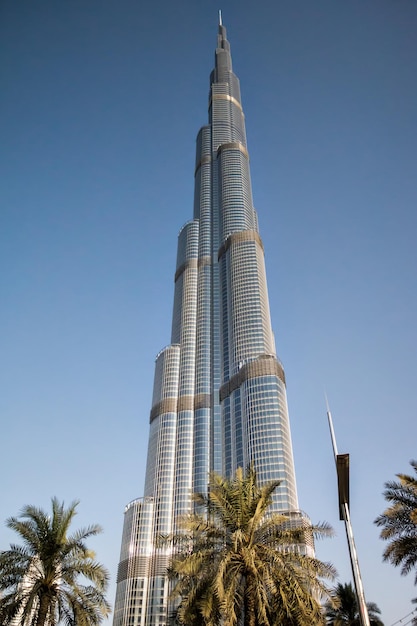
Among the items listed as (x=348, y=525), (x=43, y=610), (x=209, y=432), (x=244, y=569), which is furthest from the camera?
(x=209, y=432)

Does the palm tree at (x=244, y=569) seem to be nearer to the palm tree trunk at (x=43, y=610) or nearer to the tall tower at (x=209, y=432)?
the palm tree trunk at (x=43, y=610)

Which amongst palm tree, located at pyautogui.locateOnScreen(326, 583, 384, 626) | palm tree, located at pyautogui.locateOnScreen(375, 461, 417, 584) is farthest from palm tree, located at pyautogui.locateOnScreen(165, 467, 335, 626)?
palm tree, located at pyautogui.locateOnScreen(326, 583, 384, 626)

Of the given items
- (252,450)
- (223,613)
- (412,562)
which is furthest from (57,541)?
(252,450)

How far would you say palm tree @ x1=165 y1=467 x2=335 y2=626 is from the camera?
25.0 m

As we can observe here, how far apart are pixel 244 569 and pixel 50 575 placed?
417 inches

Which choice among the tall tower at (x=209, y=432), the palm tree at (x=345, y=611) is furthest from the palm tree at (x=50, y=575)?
the tall tower at (x=209, y=432)

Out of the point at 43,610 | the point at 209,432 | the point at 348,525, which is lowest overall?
the point at 43,610

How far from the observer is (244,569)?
85.1ft

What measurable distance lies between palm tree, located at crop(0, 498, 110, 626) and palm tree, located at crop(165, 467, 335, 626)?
5.26 metres

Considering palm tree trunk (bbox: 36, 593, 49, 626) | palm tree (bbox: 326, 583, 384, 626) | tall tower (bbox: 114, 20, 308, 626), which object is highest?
tall tower (bbox: 114, 20, 308, 626)

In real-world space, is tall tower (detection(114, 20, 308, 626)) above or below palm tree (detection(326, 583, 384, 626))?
above

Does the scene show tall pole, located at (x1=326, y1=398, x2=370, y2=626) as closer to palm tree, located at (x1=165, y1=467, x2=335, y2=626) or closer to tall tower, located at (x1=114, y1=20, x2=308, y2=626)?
palm tree, located at (x1=165, y1=467, x2=335, y2=626)

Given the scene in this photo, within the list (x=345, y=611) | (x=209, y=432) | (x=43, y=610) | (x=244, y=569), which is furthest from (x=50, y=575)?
(x=209, y=432)

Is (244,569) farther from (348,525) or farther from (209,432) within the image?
(209,432)
